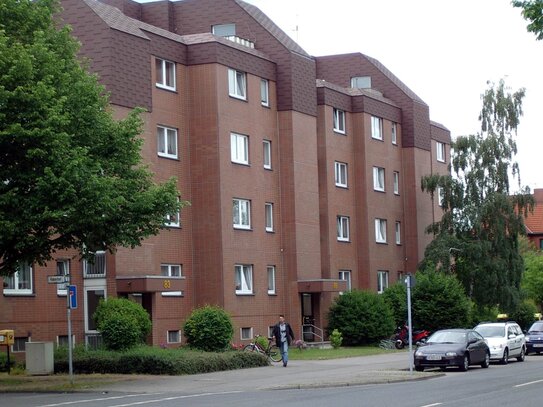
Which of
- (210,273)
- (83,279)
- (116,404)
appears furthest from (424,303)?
(116,404)

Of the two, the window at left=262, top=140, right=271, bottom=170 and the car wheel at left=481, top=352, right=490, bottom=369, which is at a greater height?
the window at left=262, top=140, right=271, bottom=170

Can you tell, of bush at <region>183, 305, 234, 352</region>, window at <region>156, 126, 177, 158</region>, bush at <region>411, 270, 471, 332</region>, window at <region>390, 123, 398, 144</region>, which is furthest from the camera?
window at <region>390, 123, 398, 144</region>

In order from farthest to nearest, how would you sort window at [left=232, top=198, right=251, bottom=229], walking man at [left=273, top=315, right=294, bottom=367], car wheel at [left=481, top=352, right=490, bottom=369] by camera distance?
window at [left=232, top=198, right=251, bottom=229] → walking man at [left=273, top=315, right=294, bottom=367] → car wheel at [left=481, top=352, right=490, bottom=369]

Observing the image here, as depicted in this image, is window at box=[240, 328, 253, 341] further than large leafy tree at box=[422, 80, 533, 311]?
No

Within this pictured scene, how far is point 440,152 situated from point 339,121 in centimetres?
1361

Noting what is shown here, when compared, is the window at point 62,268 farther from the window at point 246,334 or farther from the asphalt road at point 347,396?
the asphalt road at point 347,396

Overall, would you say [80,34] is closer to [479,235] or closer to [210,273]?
[210,273]

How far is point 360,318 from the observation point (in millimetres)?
51219

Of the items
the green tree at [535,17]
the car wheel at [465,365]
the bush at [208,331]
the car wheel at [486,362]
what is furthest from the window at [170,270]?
the green tree at [535,17]

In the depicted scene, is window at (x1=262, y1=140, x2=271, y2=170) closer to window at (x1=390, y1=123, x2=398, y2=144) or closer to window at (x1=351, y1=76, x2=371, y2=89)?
window at (x1=390, y1=123, x2=398, y2=144)

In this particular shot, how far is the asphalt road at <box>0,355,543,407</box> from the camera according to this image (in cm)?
2228

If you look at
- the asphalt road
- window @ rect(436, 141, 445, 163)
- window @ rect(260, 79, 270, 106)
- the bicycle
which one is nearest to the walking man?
the bicycle

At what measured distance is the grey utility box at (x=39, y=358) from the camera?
32.8m

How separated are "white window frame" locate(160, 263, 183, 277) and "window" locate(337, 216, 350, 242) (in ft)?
43.4
